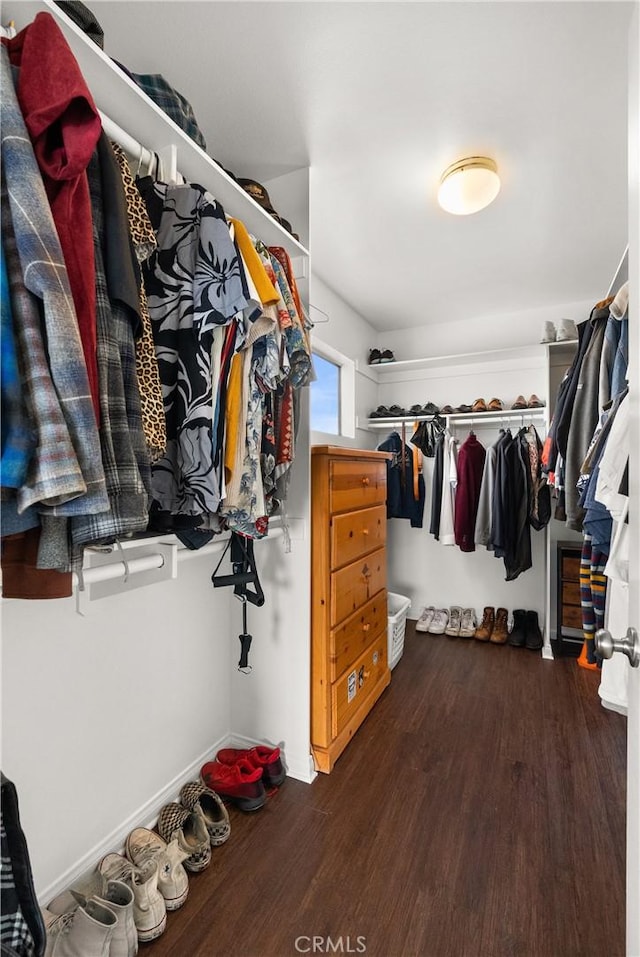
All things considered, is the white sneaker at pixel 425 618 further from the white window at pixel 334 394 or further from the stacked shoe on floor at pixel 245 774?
the stacked shoe on floor at pixel 245 774

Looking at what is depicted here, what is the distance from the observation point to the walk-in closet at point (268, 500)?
2.23 feet

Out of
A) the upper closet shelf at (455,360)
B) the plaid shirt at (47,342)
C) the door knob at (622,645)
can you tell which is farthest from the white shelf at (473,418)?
the plaid shirt at (47,342)

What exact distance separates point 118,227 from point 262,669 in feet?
5.45

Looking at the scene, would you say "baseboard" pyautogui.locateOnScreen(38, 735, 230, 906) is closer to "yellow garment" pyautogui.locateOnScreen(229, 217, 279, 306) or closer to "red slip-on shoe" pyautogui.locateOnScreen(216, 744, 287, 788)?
"red slip-on shoe" pyautogui.locateOnScreen(216, 744, 287, 788)

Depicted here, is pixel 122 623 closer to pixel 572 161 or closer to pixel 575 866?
pixel 575 866

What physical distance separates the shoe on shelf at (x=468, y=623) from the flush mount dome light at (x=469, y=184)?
2695mm

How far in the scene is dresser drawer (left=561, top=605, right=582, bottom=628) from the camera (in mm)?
2908

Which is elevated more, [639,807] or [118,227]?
[118,227]

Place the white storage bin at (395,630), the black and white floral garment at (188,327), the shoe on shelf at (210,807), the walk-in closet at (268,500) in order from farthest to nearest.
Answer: the white storage bin at (395,630) < the shoe on shelf at (210,807) < the black and white floral garment at (188,327) < the walk-in closet at (268,500)

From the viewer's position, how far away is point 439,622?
3.35m

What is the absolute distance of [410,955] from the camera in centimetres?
110

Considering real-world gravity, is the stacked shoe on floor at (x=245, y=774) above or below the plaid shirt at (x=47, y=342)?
below

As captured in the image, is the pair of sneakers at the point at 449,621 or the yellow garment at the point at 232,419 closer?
the yellow garment at the point at 232,419

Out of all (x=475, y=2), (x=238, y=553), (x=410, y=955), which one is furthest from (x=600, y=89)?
(x=410, y=955)
